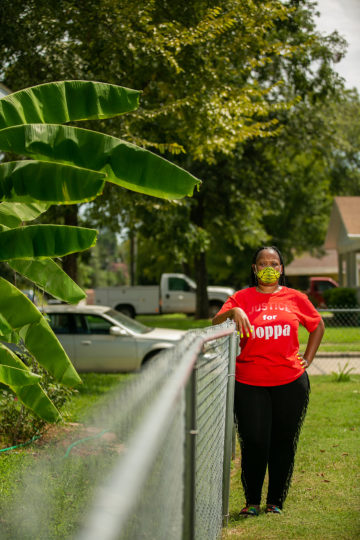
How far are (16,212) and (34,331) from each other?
3.43 ft

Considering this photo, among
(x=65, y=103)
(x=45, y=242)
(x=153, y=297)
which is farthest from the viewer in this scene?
(x=153, y=297)

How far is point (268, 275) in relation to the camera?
4.55m

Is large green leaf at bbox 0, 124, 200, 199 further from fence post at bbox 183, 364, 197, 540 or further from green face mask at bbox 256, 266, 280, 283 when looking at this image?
fence post at bbox 183, 364, 197, 540

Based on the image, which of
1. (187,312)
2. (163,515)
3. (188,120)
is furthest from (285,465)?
(187,312)

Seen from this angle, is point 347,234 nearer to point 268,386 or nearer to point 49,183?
point 268,386

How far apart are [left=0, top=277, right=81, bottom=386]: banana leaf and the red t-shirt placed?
4.40 ft

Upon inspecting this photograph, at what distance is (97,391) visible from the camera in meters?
10.6

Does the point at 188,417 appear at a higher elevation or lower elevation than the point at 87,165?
lower

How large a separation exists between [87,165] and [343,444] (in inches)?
160

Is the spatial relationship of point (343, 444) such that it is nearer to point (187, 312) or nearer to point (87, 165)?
point (87, 165)

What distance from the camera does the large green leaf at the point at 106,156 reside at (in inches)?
172

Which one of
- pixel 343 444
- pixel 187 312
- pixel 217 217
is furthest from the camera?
pixel 187 312

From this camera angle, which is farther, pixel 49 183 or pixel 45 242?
pixel 45 242

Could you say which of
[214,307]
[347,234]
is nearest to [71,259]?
[347,234]
